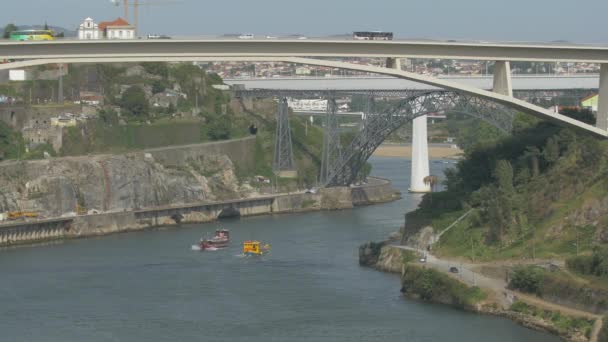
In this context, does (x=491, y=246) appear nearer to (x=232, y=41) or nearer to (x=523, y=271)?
(x=523, y=271)

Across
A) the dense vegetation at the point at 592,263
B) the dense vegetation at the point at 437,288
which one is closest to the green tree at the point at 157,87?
the dense vegetation at the point at 437,288

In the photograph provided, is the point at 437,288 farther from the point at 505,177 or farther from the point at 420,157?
the point at 420,157

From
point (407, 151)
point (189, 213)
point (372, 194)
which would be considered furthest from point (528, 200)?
point (407, 151)

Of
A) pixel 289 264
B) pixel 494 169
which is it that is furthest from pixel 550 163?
pixel 289 264

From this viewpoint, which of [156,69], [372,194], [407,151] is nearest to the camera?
[372,194]

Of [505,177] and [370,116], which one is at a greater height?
[370,116]

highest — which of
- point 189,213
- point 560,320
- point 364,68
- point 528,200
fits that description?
point 364,68

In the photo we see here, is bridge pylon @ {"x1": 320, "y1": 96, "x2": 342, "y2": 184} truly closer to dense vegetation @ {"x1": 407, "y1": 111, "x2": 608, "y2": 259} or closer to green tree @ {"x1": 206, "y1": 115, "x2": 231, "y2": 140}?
green tree @ {"x1": 206, "y1": 115, "x2": 231, "y2": 140}
